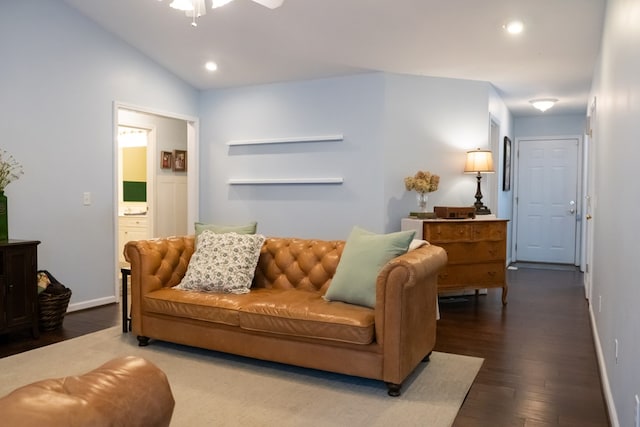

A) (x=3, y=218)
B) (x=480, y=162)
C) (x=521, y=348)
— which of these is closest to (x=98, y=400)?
(x=521, y=348)

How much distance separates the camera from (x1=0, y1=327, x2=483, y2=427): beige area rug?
2529 millimetres

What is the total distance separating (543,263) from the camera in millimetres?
7848

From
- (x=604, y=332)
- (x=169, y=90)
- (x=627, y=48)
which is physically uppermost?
(x=169, y=90)

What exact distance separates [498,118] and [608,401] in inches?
168

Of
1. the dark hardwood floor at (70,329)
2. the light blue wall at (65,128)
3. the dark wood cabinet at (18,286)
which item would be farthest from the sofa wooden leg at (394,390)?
the light blue wall at (65,128)

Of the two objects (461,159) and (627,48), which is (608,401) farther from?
(461,159)

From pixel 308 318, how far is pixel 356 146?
280 centimetres

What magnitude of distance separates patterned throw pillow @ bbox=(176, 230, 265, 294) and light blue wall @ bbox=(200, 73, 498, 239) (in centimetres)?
189

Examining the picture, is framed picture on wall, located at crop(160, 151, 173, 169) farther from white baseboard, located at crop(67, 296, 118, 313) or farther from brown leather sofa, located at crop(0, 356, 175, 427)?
brown leather sofa, located at crop(0, 356, 175, 427)

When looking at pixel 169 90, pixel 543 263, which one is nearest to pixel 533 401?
pixel 169 90

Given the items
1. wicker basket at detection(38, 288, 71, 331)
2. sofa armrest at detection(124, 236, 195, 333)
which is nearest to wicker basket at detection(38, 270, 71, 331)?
wicker basket at detection(38, 288, 71, 331)

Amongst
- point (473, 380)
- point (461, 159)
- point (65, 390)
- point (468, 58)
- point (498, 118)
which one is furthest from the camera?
point (498, 118)

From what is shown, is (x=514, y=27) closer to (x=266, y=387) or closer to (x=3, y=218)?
(x=266, y=387)

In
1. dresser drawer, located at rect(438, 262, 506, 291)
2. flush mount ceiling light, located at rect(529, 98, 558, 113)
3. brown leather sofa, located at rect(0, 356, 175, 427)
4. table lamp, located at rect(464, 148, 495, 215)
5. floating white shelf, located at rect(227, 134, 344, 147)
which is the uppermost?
flush mount ceiling light, located at rect(529, 98, 558, 113)
